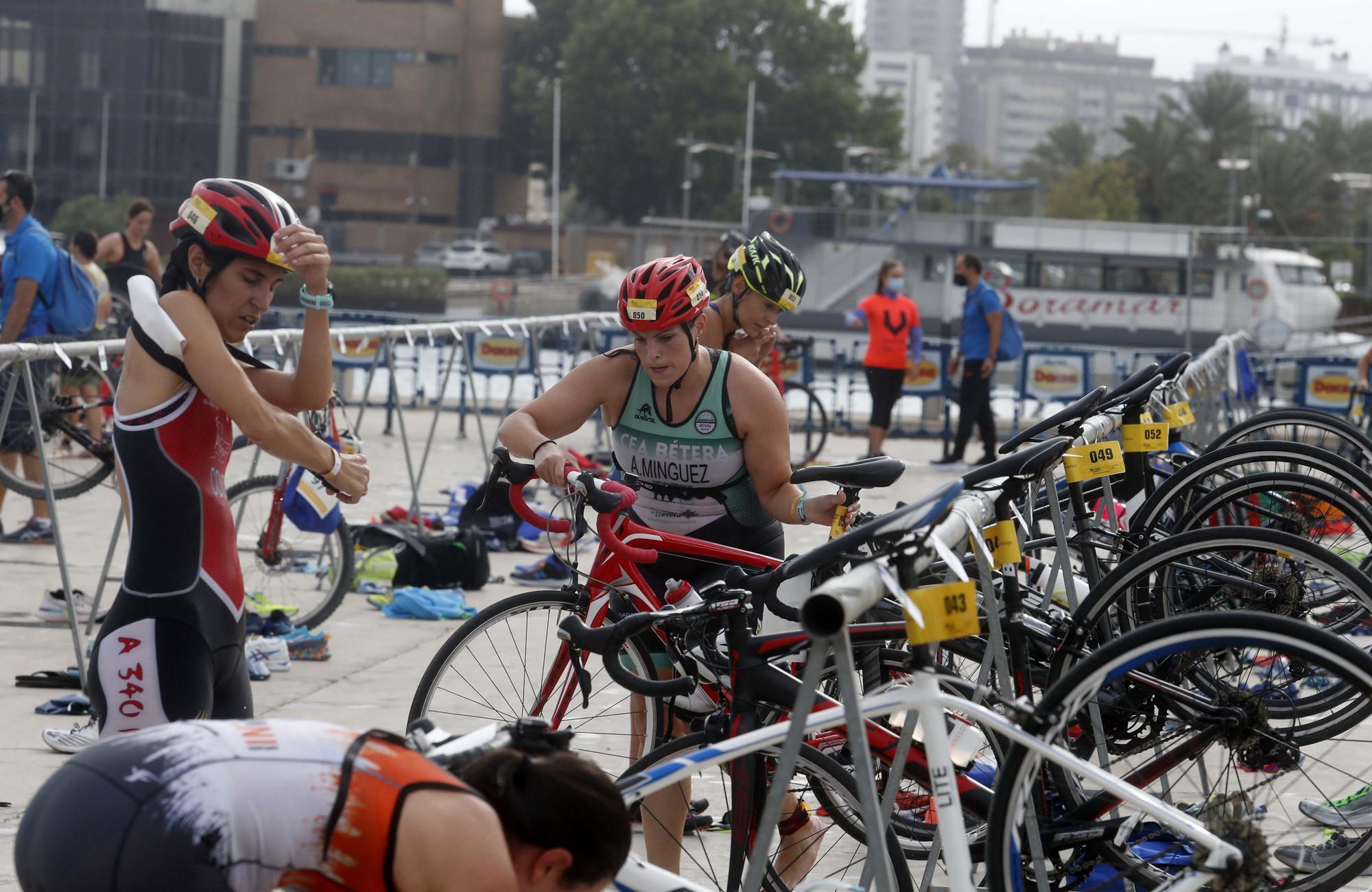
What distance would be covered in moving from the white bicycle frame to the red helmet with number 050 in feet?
5.15

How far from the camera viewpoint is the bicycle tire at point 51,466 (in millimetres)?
9172

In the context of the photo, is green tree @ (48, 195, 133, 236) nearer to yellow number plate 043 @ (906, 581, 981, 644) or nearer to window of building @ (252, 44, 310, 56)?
window of building @ (252, 44, 310, 56)

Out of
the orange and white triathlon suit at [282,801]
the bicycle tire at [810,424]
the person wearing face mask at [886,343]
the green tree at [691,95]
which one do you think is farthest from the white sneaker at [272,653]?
the green tree at [691,95]

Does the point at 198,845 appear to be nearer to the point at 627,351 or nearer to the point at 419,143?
the point at 627,351

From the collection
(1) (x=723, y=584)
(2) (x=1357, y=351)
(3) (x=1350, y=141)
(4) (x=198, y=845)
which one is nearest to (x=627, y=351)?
(1) (x=723, y=584)

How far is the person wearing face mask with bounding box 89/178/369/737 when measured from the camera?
10.7 ft

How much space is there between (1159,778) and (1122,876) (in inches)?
15.7

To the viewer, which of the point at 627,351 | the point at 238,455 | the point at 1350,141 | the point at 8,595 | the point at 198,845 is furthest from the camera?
the point at 1350,141

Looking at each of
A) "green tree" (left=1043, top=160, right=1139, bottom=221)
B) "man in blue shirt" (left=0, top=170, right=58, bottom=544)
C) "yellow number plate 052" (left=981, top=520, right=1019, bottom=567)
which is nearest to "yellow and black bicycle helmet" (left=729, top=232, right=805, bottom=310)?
"yellow number plate 052" (left=981, top=520, right=1019, bottom=567)

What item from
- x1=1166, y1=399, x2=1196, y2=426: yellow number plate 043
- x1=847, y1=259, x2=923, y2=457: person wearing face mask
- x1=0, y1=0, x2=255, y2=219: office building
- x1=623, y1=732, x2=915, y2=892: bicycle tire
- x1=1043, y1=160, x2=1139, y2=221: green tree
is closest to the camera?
x1=623, y1=732, x2=915, y2=892: bicycle tire

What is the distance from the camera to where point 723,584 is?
340cm

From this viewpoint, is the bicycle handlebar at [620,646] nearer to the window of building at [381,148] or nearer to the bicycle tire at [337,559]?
the bicycle tire at [337,559]

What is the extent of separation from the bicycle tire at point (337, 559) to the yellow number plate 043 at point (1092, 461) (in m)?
4.12

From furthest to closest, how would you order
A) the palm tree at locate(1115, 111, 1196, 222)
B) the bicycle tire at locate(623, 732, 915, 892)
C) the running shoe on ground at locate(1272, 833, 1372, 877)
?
the palm tree at locate(1115, 111, 1196, 222) < the running shoe on ground at locate(1272, 833, 1372, 877) < the bicycle tire at locate(623, 732, 915, 892)
